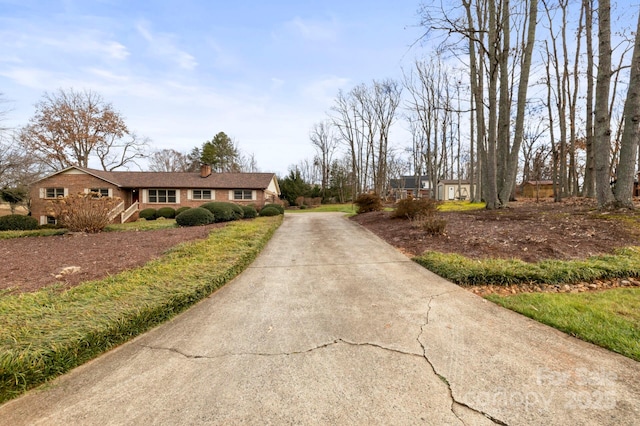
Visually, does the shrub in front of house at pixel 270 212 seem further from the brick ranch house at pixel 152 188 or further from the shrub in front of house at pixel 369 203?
the brick ranch house at pixel 152 188

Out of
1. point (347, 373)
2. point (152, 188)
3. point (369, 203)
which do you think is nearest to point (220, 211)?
point (369, 203)

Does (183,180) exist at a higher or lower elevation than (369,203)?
higher

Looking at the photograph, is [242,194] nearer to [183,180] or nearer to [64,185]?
[183,180]

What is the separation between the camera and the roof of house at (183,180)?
74.6 ft

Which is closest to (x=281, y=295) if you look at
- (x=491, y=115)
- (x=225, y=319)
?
(x=225, y=319)

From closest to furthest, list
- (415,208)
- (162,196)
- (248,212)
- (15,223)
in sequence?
(415,208), (15,223), (248,212), (162,196)

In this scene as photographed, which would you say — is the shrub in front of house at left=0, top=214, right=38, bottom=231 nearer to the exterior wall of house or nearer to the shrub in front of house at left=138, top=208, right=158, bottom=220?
the shrub in front of house at left=138, top=208, right=158, bottom=220

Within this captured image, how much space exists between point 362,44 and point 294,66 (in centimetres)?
409

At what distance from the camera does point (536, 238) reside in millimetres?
5906

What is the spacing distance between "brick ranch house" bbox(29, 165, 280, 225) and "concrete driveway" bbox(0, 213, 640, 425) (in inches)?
843

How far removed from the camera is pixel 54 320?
2.61 meters

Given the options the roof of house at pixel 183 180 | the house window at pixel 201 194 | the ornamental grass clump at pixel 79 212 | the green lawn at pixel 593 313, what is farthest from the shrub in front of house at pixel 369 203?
the house window at pixel 201 194

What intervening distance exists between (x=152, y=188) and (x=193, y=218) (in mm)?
13549

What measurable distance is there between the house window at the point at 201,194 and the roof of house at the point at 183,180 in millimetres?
433
